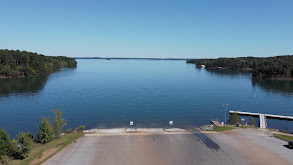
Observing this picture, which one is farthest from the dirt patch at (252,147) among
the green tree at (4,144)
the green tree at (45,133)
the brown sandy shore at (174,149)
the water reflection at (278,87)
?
the water reflection at (278,87)

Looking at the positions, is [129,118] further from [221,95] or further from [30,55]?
[30,55]

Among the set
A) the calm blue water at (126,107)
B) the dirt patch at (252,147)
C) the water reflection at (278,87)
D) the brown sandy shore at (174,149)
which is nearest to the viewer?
the brown sandy shore at (174,149)

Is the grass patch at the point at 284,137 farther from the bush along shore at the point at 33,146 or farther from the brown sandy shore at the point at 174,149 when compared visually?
the bush along shore at the point at 33,146

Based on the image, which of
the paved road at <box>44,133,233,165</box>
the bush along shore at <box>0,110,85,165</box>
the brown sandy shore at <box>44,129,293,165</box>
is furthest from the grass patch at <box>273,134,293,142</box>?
the bush along shore at <box>0,110,85,165</box>

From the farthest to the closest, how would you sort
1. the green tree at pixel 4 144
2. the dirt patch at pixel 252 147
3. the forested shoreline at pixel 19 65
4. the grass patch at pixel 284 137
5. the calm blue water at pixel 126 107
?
the forested shoreline at pixel 19 65 → the calm blue water at pixel 126 107 → the grass patch at pixel 284 137 → the dirt patch at pixel 252 147 → the green tree at pixel 4 144

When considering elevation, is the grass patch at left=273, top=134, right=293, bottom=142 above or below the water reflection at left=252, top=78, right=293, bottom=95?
below

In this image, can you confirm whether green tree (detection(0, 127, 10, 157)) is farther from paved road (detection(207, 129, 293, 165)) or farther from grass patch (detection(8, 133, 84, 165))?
paved road (detection(207, 129, 293, 165))

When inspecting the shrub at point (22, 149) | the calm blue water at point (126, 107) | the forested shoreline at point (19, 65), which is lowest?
the calm blue water at point (126, 107)
